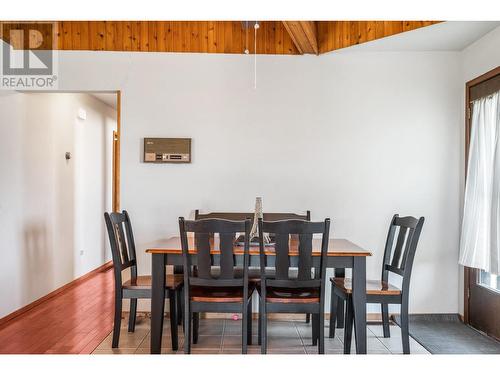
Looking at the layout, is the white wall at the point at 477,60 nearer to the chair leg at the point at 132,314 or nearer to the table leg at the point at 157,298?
the table leg at the point at 157,298

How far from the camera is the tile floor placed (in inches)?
116

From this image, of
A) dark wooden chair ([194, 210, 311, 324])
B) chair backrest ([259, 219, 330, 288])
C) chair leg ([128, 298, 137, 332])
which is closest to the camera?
chair backrest ([259, 219, 330, 288])

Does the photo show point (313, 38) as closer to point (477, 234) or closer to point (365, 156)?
point (365, 156)

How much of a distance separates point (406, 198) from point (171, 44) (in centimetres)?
258

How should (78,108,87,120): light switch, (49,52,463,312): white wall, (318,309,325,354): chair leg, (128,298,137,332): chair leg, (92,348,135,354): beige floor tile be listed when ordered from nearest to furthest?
1. (318,309,325,354): chair leg
2. (92,348,135,354): beige floor tile
3. (128,298,137,332): chair leg
4. (49,52,463,312): white wall
5. (78,108,87,120): light switch

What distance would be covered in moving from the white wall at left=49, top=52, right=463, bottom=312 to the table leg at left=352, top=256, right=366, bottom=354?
1125 mm

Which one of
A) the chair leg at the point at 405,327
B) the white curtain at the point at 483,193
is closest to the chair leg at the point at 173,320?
the chair leg at the point at 405,327

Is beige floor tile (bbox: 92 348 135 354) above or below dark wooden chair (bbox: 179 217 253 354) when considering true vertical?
below

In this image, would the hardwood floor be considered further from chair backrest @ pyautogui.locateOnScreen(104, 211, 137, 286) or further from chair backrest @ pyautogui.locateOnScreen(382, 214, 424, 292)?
chair backrest @ pyautogui.locateOnScreen(382, 214, 424, 292)

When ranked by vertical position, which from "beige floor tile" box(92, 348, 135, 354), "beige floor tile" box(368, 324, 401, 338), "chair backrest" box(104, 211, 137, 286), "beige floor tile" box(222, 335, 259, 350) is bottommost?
"beige floor tile" box(368, 324, 401, 338)

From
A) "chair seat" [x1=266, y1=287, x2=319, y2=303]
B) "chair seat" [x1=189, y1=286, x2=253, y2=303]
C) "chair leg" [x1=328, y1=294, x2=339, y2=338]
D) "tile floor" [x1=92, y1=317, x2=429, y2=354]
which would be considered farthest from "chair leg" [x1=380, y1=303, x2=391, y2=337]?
"chair seat" [x1=189, y1=286, x2=253, y2=303]
